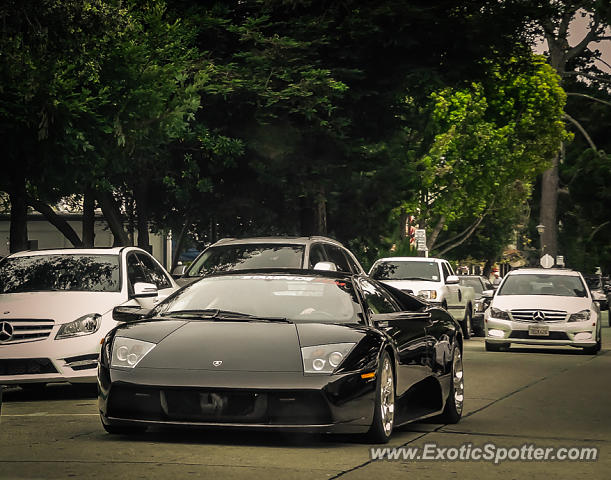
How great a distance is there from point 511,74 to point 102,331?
2248 centimetres

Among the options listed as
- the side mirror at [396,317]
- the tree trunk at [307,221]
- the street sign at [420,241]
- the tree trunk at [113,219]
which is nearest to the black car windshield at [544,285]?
the tree trunk at [307,221]

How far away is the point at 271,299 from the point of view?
1052 centimetres

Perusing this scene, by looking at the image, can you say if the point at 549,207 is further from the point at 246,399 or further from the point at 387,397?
the point at 246,399

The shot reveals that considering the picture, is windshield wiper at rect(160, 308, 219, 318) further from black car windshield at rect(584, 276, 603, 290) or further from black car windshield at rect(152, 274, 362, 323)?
black car windshield at rect(584, 276, 603, 290)

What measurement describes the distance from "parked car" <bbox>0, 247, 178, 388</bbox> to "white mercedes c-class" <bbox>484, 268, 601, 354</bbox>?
10167 mm

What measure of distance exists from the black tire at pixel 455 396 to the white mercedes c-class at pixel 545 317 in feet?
40.8

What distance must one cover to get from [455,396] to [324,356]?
2.77 m

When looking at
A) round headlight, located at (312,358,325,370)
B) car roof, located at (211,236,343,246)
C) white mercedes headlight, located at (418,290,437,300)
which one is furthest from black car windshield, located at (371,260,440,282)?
round headlight, located at (312,358,325,370)

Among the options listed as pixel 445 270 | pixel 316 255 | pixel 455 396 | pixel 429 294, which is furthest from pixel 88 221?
pixel 455 396

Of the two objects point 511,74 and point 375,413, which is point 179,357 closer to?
point 375,413

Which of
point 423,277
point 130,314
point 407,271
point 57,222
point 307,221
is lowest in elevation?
point 423,277

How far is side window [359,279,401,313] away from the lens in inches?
427

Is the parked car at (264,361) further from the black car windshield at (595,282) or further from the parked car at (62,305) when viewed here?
the black car windshield at (595,282)

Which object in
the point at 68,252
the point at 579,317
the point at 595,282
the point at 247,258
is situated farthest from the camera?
the point at 595,282
